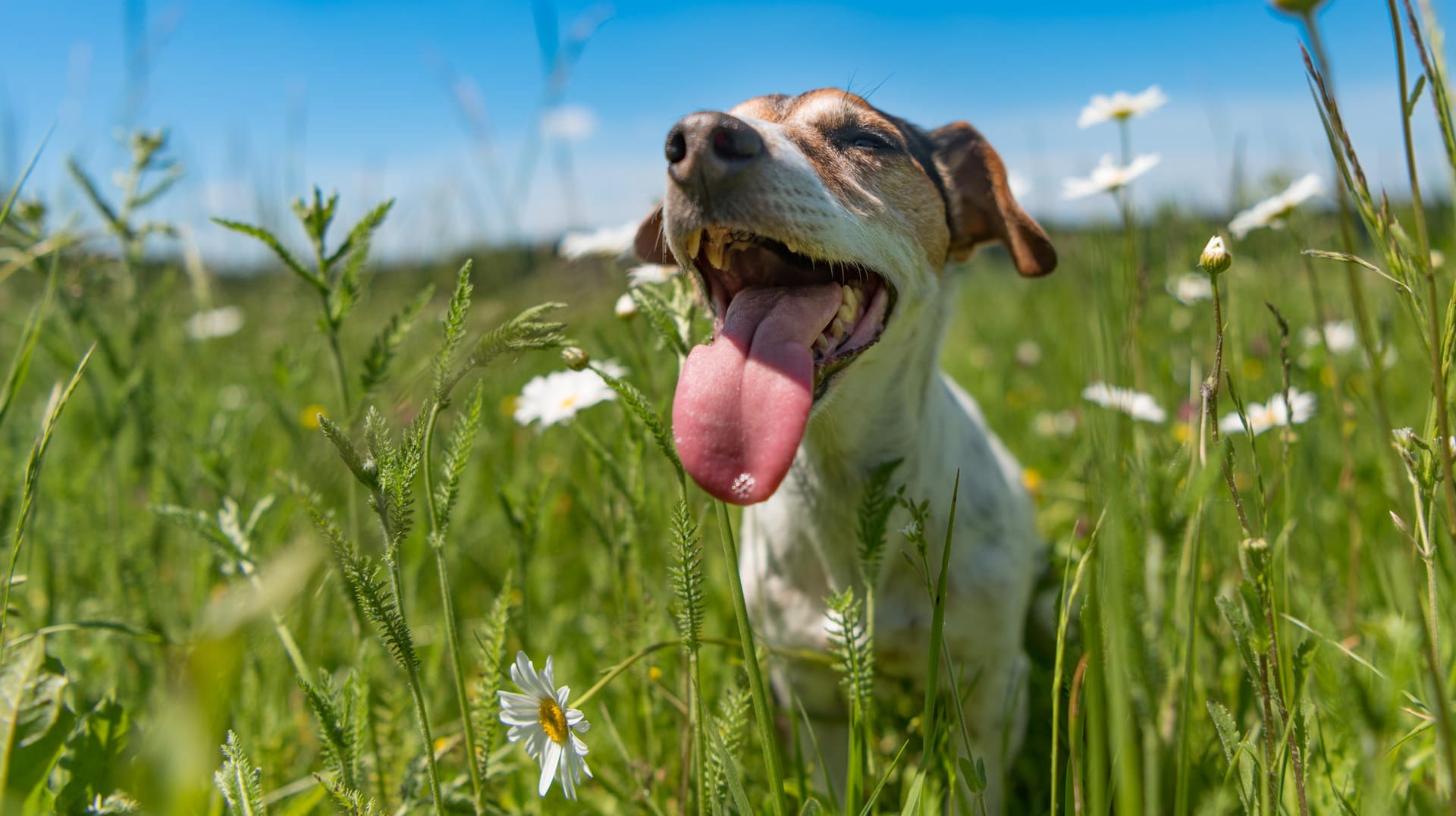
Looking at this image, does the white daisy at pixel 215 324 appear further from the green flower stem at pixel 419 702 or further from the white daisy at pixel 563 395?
the green flower stem at pixel 419 702

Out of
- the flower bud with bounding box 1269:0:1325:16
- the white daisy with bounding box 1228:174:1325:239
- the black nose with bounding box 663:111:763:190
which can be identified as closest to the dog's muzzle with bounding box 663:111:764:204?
the black nose with bounding box 663:111:763:190

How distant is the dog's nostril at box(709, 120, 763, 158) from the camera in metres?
1.51

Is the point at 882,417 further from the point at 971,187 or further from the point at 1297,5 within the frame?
the point at 1297,5

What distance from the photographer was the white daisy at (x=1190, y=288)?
1.93 m

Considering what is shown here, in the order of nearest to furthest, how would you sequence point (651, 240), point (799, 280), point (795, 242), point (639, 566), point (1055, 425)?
1. point (795, 242)
2. point (639, 566)
3. point (799, 280)
4. point (651, 240)
5. point (1055, 425)

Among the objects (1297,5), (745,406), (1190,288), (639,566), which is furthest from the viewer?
(1190,288)

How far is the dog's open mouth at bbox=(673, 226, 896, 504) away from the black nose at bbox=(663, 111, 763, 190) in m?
0.11

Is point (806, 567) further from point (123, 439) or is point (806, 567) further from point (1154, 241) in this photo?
point (123, 439)

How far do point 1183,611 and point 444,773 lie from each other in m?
1.59

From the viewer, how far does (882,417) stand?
6.73 feet

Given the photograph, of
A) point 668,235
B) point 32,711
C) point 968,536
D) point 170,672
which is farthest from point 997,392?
point 32,711

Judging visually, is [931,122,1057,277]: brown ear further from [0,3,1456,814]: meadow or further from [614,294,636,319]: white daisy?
[614,294,636,319]: white daisy

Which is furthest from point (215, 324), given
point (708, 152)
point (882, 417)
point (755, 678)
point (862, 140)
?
point (755, 678)

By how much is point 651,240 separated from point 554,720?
1.39 m
